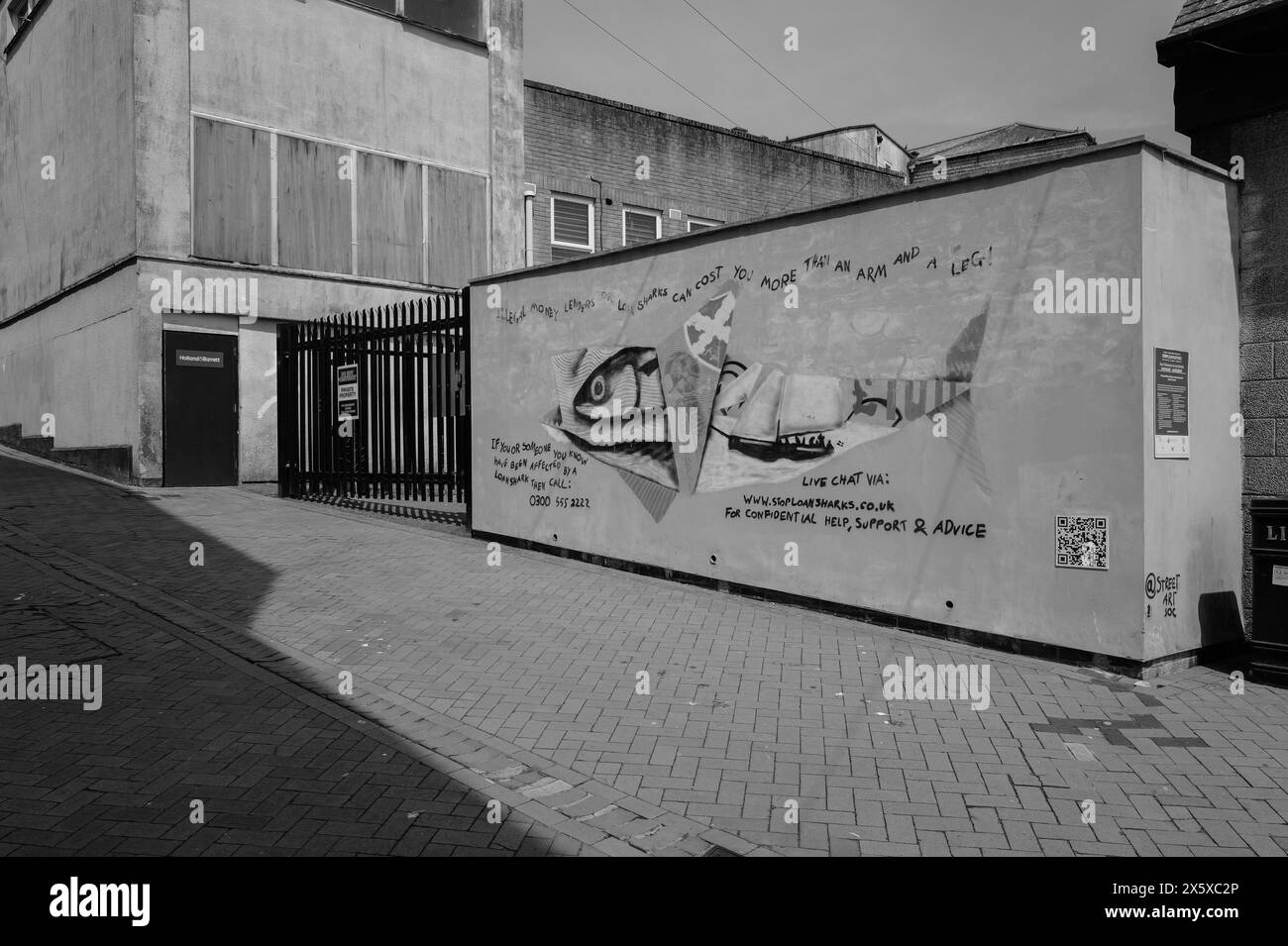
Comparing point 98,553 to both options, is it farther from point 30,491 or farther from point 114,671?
point 30,491

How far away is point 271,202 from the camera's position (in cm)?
1617

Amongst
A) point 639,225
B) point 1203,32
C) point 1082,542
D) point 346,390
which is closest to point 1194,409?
point 1082,542

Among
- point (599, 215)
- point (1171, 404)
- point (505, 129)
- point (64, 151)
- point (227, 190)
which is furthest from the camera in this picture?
point (599, 215)

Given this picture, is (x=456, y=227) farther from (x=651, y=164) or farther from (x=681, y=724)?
(x=681, y=724)

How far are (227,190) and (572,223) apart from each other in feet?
26.3

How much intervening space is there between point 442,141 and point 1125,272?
1494 centimetres

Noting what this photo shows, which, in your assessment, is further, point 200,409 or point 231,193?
point 231,193

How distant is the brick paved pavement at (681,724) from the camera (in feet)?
13.3

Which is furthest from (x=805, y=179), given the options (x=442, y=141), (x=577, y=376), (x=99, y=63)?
(x=577, y=376)

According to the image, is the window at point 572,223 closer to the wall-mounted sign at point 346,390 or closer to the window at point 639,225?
the window at point 639,225

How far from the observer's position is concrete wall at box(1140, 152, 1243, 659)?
593 cm

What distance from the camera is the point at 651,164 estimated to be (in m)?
22.9

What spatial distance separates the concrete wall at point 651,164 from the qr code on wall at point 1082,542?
567 inches

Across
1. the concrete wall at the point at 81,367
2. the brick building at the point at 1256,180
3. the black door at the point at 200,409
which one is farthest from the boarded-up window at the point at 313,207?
the brick building at the point at 1256,180
